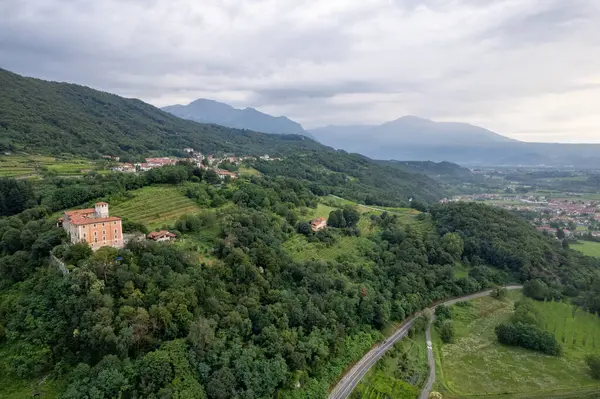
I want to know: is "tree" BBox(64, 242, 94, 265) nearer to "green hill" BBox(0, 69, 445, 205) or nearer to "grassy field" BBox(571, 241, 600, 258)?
"green hill" BBox(0, 69, 445, 205)

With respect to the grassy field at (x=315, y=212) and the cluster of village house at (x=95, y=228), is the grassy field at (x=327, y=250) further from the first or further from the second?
the cluster of village house at (x=95, y=228)

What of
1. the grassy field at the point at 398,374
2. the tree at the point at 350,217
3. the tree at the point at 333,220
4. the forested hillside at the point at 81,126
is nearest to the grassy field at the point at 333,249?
the tree at the point at 333,220

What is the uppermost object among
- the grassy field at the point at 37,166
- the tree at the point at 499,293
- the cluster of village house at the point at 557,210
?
the grassy field at the point at 37,166

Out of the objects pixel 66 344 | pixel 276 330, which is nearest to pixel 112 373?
pixel 66 344

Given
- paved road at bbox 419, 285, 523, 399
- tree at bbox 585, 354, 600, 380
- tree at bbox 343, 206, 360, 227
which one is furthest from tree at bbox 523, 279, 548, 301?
tree at bbox 343, 206, 360, 227

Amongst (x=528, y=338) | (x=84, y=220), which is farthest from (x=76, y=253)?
(x=528, y=338)
